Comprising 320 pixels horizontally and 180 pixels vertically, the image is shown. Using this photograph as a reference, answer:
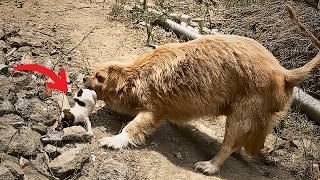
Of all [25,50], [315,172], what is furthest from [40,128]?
[315,172]

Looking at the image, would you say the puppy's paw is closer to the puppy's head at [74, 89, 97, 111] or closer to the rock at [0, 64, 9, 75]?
the puppy's head at [74, 89, 97, 111]

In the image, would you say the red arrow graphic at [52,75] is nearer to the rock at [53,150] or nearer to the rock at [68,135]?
the rock at [68,135]

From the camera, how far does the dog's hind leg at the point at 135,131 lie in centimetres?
557

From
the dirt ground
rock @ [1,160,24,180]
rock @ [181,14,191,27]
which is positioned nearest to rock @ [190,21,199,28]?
rock @ [181,14,191,27]

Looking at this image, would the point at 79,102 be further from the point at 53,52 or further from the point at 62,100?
the point at 53,52

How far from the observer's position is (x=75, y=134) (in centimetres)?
545

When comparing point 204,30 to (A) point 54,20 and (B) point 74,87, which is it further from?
(B) point 74,87

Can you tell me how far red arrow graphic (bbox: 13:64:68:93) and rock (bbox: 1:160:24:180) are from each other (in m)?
1.56

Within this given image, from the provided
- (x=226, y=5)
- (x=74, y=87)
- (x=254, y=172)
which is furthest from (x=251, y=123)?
(x=226, y=5)

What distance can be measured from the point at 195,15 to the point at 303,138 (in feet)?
11.0

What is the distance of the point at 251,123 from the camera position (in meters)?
5.67

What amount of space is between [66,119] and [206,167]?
5.44ft

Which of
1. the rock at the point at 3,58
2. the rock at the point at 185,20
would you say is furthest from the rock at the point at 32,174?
the rock at the point at 185,20

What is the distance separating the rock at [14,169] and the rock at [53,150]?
0.56 metres
